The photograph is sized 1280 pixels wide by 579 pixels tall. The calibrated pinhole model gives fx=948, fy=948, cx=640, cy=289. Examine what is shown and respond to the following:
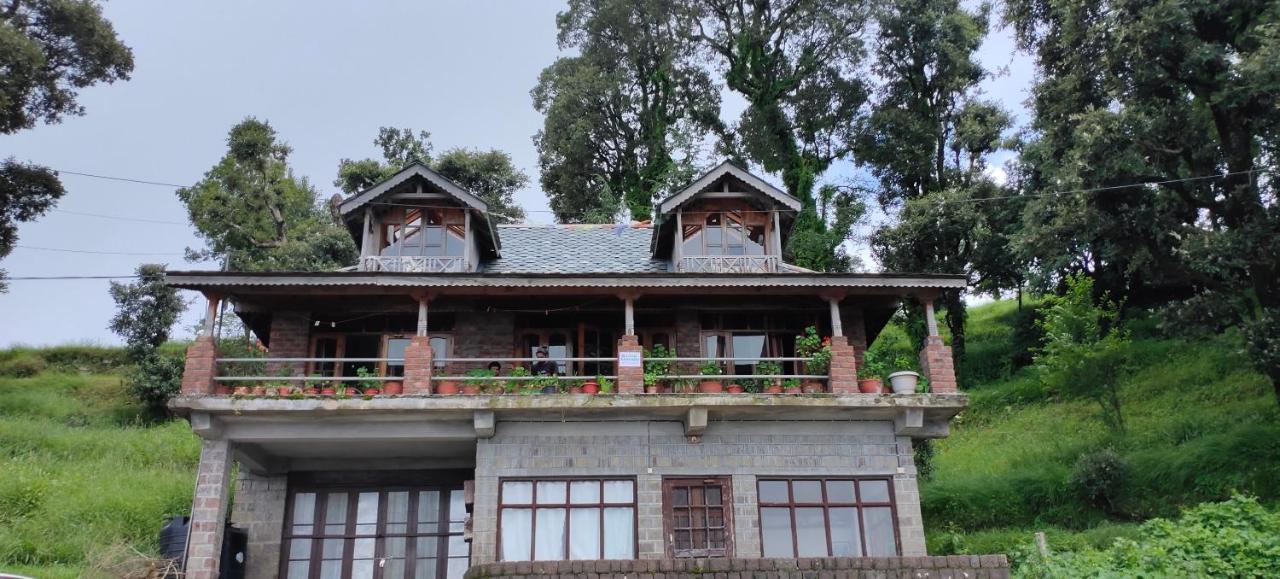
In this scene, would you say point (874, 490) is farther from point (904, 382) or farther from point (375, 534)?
point (375, 534)

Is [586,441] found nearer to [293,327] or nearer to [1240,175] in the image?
[293,327]

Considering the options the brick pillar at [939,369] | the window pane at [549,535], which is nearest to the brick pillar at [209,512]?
the window pane at [549,535]

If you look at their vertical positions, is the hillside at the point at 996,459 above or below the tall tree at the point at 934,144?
below

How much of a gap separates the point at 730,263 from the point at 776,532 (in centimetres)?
569

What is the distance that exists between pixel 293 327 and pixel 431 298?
3.55 metres

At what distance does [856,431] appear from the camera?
1678cm

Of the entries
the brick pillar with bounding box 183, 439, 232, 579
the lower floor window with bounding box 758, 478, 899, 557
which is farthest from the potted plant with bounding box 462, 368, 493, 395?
the lower floor window with bounding box 758, 478, 899, 557

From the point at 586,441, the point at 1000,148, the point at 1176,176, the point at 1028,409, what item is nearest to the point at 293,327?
the point at 586,441

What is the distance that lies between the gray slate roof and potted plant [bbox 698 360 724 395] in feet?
10.2

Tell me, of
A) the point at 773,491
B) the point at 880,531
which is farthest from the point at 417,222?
the point at 880,531

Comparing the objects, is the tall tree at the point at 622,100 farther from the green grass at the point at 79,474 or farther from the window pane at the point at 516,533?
the window pane at the point at 516,533

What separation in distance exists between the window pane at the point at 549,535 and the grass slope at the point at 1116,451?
28.0 feet

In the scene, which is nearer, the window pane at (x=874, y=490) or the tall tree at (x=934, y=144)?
the window pane at (x=874, y=490)

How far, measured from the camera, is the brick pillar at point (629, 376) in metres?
16.2
